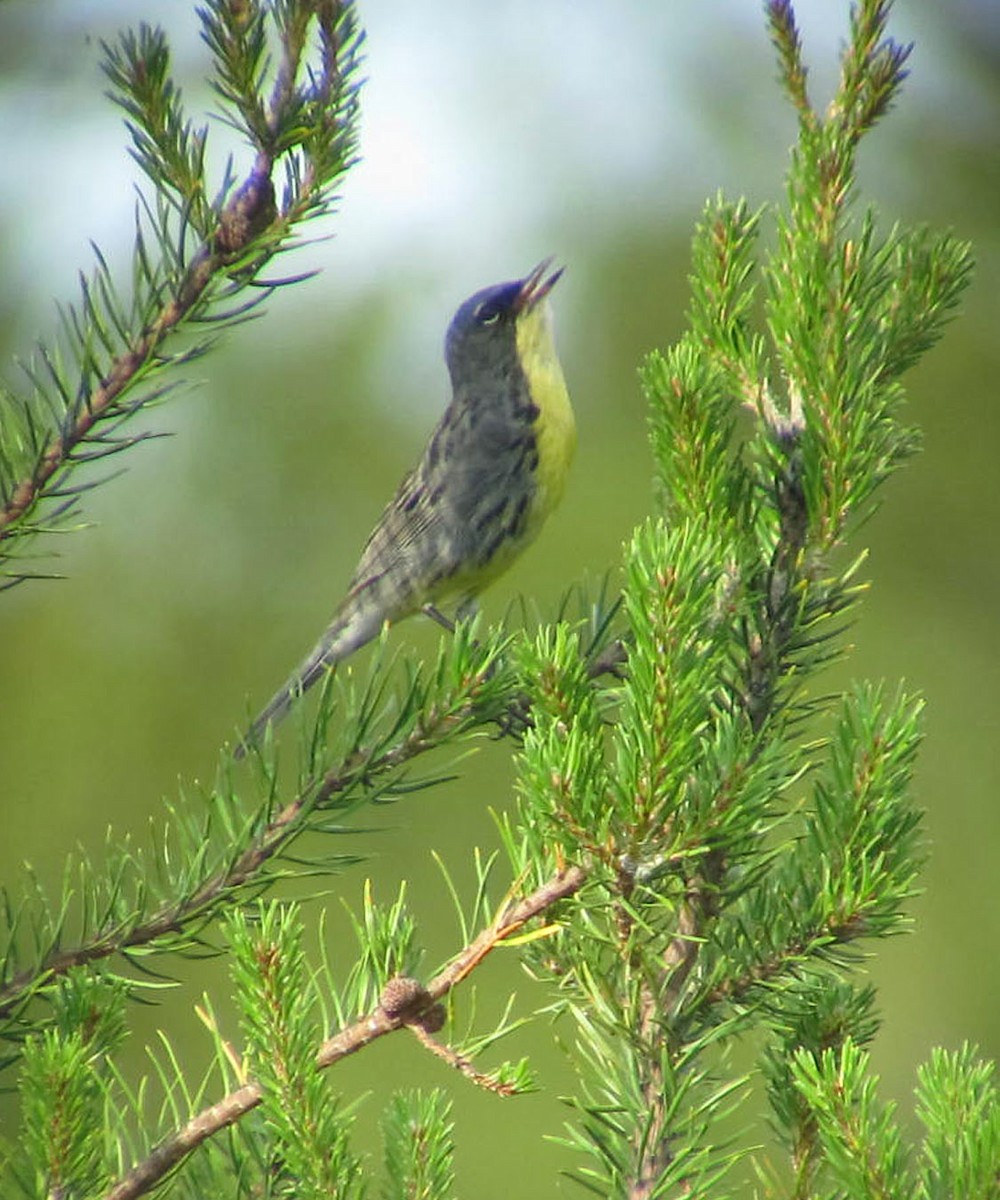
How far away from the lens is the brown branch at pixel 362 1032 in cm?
141

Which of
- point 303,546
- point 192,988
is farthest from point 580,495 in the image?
point 192,988

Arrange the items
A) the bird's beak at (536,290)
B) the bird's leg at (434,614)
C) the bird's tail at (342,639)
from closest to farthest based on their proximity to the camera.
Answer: the bird's tail at (342,639) → the bird's leg at (434,614) → the bird's beak at (536,290)

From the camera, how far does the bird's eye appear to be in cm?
446

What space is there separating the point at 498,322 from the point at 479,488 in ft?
2.07

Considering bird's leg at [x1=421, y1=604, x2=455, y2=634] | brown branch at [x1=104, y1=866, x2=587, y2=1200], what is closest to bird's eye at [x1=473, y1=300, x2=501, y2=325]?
bird's leg at [x1=421, y1=604, x2=455, y2=634]

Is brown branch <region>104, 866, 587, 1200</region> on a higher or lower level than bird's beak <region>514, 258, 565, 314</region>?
lower

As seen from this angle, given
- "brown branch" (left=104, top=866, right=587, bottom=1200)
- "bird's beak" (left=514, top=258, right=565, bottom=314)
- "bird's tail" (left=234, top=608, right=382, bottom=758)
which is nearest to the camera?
"brown branch" (left=104, top=866, right=587, bottom=1200)

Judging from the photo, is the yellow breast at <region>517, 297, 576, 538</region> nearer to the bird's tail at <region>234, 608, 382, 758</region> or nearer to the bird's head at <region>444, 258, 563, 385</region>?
the bird's head at <region>444, 258, 563, 385</region>

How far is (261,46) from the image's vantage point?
1.46 metres

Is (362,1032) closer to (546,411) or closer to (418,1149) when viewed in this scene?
(418,1149)

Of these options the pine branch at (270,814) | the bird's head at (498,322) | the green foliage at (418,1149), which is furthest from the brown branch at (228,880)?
the bird's head at (498,322)

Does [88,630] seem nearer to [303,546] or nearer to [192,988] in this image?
[303,546]

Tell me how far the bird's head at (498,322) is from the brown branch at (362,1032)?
10.1 ft

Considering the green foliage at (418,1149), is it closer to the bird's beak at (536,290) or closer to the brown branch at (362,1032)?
the brown branch at (362,1032)
